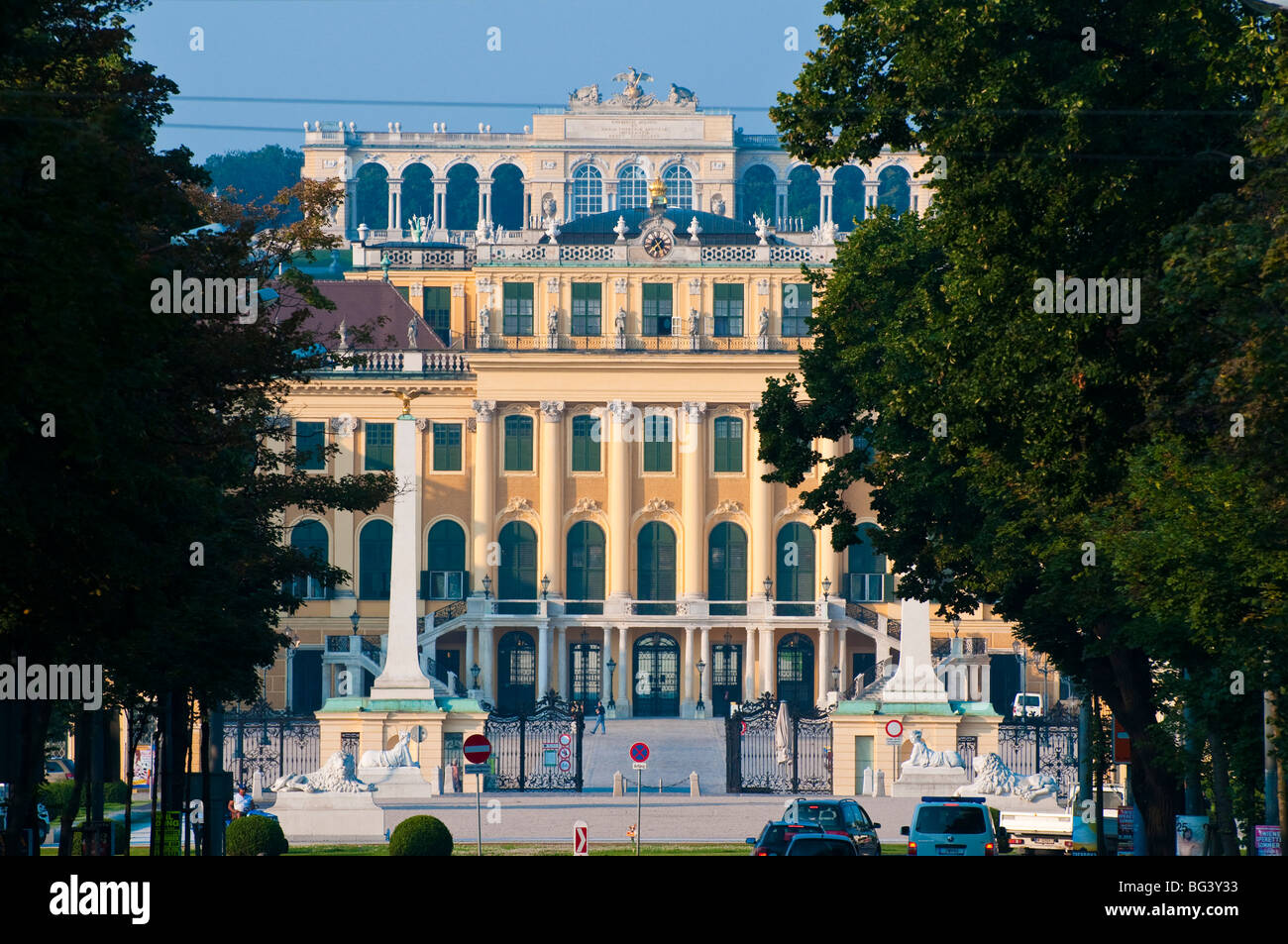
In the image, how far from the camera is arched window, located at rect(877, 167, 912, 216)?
133 metres

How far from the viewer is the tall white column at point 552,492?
81.2m

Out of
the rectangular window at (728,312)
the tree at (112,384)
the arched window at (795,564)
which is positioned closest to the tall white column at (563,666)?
the arched window at (795,564)

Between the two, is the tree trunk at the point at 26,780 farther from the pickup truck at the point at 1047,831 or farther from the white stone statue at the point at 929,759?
the white stone statue at the point at 929,759

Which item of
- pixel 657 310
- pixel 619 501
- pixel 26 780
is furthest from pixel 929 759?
pixel 26 780

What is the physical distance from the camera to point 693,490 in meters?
81.6

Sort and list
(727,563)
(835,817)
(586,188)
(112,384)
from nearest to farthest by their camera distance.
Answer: (112,384) < (835,817) < (727,563) < (586,188)

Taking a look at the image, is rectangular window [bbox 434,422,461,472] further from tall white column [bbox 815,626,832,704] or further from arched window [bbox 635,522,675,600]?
tall white column [bbox 815,626,832,704]

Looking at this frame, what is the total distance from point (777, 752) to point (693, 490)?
80.8 ft

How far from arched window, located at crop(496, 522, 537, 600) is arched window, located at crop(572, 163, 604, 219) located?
4901 cm

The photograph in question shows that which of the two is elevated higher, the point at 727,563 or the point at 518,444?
the point at 518,444

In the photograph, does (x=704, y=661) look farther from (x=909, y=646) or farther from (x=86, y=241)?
(x=86, y=241)

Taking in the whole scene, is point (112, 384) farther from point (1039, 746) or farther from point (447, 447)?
point (447, 447)

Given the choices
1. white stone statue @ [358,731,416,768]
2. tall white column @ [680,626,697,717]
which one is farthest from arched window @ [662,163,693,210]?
white stone statue @ [358,731,416,768]
